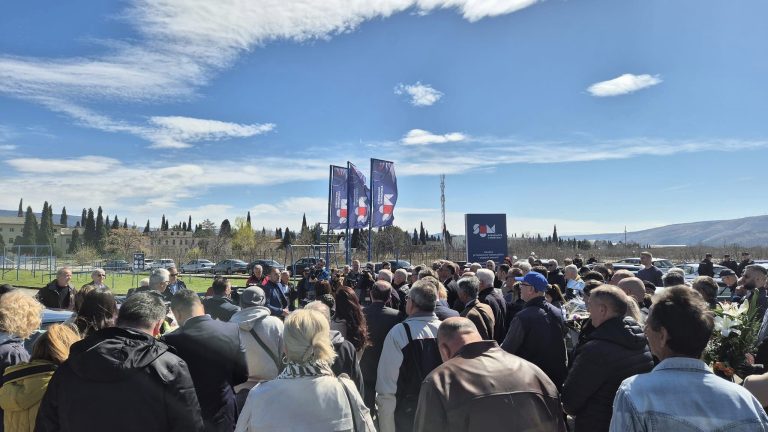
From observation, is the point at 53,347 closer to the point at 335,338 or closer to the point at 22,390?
the point at 22,390

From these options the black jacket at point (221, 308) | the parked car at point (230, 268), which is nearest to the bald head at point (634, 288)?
the black jacket at point (221, 308)

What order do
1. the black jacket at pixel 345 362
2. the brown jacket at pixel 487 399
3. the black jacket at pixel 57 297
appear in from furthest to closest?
the black jacket at pixel 57 297 < the black jacket at pixel 345 362 < the brown jacket at pixel 487 399

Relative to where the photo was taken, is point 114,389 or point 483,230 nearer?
point 114,389

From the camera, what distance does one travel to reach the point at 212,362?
11.6 ft

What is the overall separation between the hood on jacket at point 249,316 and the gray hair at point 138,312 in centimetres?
149

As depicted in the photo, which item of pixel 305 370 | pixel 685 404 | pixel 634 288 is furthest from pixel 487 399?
pixel 634 288

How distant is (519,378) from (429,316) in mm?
1875

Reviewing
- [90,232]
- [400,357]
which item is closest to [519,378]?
[400,357]

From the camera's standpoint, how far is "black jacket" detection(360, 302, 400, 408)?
16.1 feet

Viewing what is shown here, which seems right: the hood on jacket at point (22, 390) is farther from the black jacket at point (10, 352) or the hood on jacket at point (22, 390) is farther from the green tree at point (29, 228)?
the green tree at point (29, 228)

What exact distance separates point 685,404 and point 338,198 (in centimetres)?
1646

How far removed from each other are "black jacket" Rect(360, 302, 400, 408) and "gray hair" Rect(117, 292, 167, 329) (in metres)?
2.42

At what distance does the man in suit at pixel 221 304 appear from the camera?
5.53m

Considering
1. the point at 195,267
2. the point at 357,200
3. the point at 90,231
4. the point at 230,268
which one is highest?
the point at 90,231
